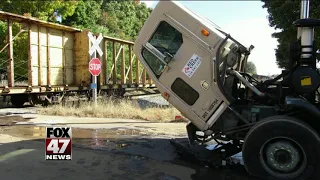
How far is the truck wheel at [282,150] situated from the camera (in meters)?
5.04

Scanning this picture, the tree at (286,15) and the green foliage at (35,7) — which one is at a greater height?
the green foliage at (35,7)

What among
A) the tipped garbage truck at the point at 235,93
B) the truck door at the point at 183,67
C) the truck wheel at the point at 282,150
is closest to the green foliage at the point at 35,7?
the truck door at the point at 183,67

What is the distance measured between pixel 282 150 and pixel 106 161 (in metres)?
3.00

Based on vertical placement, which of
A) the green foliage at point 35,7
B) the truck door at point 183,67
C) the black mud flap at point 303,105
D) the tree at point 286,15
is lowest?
the black mud flap at point 303,105

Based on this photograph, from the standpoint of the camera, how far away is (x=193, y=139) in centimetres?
659

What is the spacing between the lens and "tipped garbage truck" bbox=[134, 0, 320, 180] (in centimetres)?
521

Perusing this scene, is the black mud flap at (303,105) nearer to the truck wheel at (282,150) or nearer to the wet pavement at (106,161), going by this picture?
the truck wheel at (282,150)

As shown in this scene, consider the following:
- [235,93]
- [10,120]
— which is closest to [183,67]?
[235,93]

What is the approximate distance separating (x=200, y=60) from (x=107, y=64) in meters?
15.1

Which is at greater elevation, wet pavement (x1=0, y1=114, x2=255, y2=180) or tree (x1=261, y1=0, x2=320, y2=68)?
tree (x1=261, y1=0, x2=320, y2=68)

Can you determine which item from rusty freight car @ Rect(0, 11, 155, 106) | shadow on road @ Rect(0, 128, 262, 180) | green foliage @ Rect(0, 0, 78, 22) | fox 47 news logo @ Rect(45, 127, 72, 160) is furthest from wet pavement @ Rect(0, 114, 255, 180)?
green foliage @ Rect(0, 0, 78, 22)

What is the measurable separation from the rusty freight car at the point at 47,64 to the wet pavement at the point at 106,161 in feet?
21.5

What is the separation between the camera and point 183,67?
231 inches

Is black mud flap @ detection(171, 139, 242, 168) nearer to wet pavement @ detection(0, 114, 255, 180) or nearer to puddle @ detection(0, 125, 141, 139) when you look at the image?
wet pavement @ detection(0, 114, 255, 180)
